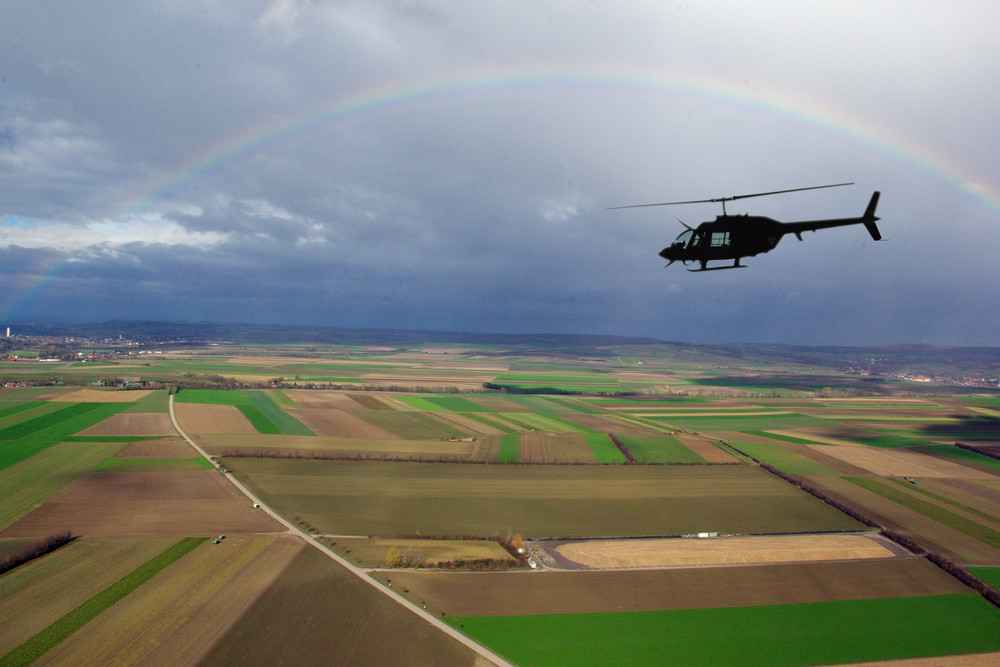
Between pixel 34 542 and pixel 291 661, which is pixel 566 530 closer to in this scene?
pixel 291 661

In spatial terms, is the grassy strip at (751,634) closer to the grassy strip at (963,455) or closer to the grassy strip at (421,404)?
the grassy strip at (963,455)

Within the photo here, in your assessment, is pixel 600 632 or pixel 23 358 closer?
pixel 600 632

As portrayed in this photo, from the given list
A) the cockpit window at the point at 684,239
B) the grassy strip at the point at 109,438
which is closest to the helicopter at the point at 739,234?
the cockpit window at the point at 684,239

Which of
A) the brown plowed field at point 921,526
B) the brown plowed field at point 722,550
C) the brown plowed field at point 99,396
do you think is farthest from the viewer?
the brown plowed field at point 99,396

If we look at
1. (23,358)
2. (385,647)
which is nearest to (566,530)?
(385,647)

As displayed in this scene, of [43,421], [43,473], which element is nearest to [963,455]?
[43,473]

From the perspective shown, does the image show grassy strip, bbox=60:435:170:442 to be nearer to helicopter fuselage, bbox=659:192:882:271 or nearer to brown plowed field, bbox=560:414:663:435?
brown plowed field, bbox=560:414:663:435
